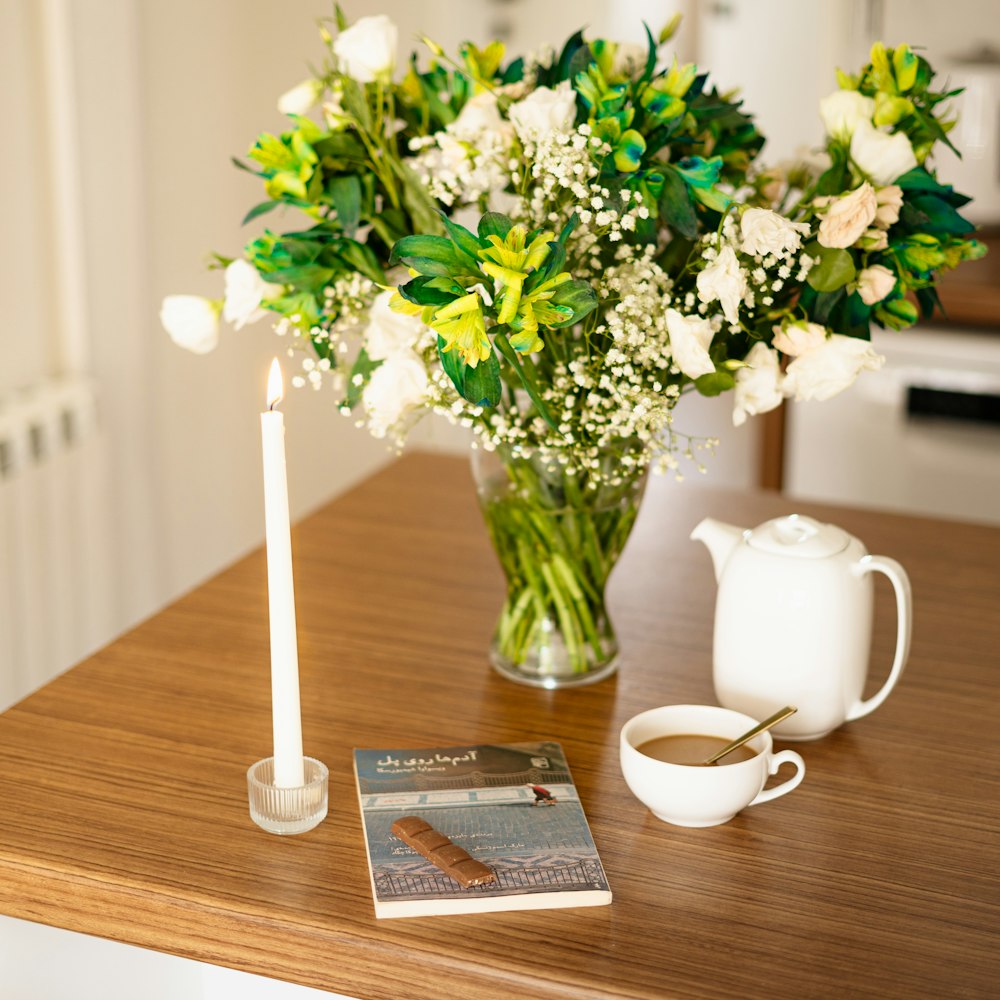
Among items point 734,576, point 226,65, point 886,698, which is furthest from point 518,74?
point 226,65

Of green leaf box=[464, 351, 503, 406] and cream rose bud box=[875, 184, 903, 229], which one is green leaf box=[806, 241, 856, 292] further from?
green leaf box=[464, 351, 503, 406]

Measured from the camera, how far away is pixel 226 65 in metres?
2.26

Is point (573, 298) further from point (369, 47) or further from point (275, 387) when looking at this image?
point (369, 47)

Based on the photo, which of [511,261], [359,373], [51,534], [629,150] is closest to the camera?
[511,261]

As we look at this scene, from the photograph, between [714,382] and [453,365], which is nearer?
[453,365]

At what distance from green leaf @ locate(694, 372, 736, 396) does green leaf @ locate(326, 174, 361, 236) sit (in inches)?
11.0

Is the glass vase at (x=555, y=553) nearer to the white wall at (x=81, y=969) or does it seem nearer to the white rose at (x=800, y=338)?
the white rose at (x=800, y=338)

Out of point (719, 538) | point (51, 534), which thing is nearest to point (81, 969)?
Answer: point (719, 538)

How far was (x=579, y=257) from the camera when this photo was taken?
3.00ft

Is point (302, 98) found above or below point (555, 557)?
above

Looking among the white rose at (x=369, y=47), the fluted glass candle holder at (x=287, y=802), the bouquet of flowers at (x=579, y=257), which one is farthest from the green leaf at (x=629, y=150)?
the fluted glass candle holder at (x=287, y=802)

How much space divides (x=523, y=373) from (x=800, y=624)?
302mm

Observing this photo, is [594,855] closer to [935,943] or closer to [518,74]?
[935,943]

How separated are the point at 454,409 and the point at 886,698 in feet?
1.49
